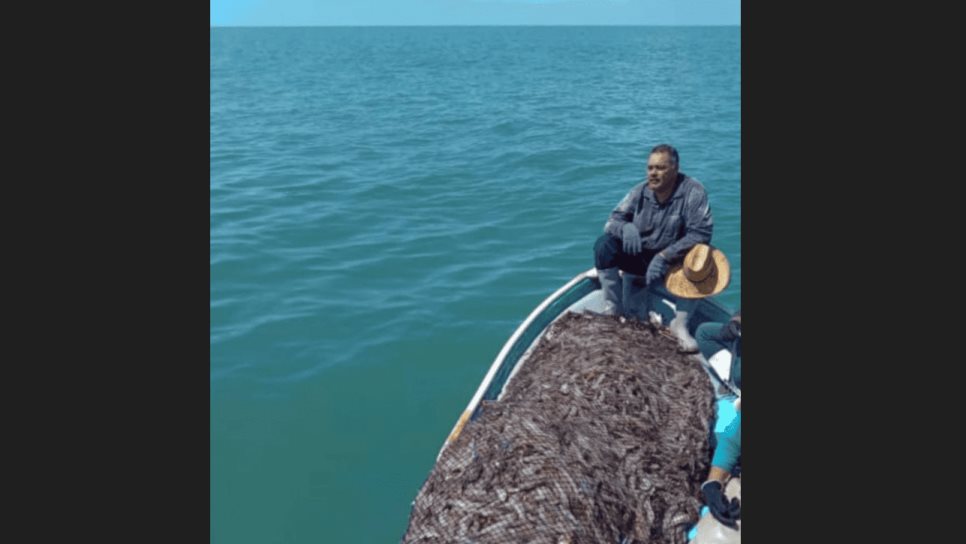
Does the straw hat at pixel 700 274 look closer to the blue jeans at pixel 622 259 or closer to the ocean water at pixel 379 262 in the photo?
the blue jeans at pixel 622 259

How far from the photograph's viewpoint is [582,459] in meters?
5.73

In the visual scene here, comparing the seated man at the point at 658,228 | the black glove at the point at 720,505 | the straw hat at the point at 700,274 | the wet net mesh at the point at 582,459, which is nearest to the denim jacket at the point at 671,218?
the seated man at the point at 658,228

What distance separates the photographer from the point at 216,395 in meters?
10.1

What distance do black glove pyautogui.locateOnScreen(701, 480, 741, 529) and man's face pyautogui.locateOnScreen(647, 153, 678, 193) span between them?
9.14ft

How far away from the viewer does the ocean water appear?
28.5ft

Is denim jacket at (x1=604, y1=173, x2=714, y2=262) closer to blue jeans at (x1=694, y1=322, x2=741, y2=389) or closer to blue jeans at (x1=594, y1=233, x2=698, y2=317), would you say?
blue jeans at (x1=594, y1=233, x2=698, y2=317)

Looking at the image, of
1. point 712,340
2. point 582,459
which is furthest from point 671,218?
point 582,459

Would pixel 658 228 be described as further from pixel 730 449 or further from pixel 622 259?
pixel 730 449

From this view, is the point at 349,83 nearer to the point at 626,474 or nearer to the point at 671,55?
the point at 671,55

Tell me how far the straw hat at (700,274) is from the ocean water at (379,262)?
9.03 ft

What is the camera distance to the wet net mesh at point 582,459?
17.5 feet

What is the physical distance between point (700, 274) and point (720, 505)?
2.42m

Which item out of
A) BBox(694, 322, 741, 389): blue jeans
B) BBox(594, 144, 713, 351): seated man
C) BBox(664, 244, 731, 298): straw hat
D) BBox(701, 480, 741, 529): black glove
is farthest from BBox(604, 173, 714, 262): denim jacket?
BBox(701, 480, 741, 529): black glove

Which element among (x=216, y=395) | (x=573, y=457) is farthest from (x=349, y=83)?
(x=573, y=457)
